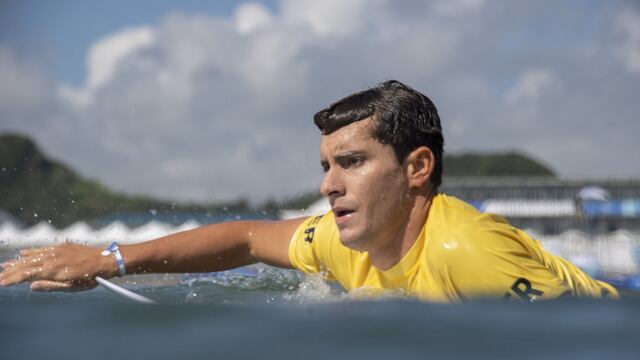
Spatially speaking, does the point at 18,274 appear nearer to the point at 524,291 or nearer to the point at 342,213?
the point at 342,213

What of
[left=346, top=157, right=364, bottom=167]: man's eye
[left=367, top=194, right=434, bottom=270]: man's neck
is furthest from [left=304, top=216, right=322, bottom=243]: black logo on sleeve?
[left=346, top=157, right=364, bottom=167]: man's eye

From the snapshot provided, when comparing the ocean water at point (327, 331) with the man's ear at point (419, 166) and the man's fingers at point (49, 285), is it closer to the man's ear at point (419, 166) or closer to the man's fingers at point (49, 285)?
the man's ear at point (419, 166)

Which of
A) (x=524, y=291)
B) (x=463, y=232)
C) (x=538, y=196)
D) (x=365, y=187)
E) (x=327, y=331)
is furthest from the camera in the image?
(x=538, y=196)

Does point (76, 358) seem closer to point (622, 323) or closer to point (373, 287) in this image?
point (622, 323)

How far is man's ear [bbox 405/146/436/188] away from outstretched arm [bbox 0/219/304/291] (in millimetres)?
1107

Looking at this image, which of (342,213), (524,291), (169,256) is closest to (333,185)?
(342,213)

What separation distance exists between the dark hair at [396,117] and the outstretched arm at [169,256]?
949mm

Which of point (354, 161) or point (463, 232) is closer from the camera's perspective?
point (463, 232)

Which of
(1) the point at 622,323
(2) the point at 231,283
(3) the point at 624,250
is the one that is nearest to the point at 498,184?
(3) the point at 624,250

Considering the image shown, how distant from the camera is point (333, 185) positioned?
2994mm

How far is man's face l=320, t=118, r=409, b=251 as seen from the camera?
2.95 metres

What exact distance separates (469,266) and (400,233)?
55cm

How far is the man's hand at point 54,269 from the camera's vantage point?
10.3 feet

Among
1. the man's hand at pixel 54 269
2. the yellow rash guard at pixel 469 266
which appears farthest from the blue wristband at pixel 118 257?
the yellow rash guard at pixel 469 266
